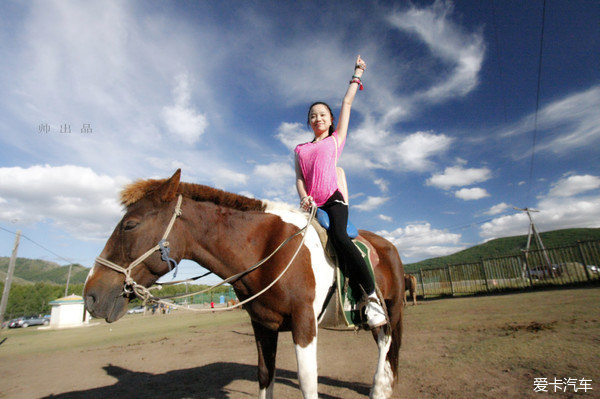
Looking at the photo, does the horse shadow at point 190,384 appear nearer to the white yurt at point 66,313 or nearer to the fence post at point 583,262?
the fence post at point 583,262

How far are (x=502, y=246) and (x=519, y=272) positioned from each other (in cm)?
16292

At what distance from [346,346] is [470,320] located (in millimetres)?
4095

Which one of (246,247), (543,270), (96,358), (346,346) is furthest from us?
(543,270)

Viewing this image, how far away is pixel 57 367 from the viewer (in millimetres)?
7918

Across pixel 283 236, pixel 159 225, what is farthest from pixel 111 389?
pixel 283 236

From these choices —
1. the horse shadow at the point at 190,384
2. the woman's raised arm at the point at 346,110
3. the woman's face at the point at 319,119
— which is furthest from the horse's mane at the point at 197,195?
the horse shadow at the point at 190,384

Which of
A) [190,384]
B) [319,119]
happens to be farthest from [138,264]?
[190,384]

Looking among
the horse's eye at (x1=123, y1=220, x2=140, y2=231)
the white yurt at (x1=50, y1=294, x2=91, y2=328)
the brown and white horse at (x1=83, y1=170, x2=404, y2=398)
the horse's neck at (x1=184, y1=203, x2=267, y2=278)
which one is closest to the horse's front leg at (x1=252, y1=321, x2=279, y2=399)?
the brown and white horse at (x1=83, y1=170, x2=404, y2=398)

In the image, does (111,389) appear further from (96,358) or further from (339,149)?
(339,149)

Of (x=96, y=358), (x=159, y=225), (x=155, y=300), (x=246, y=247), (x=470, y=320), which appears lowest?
(x=96, y=358)

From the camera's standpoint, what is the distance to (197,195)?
8.66 feet

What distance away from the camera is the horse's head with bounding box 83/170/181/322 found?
217 cm

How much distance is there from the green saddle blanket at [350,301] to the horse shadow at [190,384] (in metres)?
2.00

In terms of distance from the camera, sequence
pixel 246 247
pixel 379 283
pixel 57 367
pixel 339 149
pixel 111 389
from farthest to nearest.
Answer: pixel 57 367 → pixel 111 389 → pixel 379 283 → pixel 339 149 → pixel 246 247
